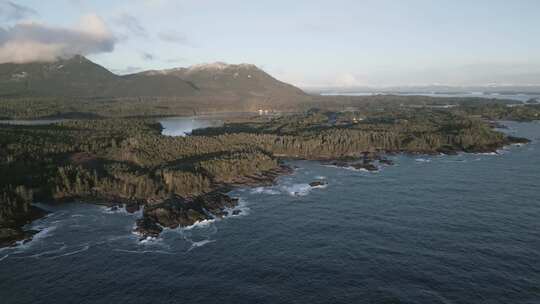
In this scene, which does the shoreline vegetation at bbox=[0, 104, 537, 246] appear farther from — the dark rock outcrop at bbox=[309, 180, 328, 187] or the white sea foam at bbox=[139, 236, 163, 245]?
the dark rock outcrop at bbox=[309, 180, 328, 187]

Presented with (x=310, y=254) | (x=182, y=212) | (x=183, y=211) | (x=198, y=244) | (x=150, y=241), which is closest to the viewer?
(x=310, y=254)

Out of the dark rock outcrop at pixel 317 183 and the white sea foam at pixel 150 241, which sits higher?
the dark rock outcrop at pixel 317 183

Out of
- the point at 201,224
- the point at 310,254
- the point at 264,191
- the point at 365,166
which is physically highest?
the point at 365,166

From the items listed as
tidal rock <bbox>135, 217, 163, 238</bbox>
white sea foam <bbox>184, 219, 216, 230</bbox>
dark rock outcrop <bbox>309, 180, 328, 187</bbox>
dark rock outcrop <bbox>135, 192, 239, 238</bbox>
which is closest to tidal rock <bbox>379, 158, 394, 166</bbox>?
dark rock outcrop <bbox>309, 180, 328, 187</bbox>

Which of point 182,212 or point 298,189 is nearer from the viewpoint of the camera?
point 182,212

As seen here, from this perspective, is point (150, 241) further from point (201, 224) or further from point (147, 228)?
point (201, 224)

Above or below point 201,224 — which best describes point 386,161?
above

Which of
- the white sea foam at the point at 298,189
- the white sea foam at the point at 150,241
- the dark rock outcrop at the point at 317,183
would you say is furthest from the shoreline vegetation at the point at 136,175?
the dark rock outcrop at the point at 317,183

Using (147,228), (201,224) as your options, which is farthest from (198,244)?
(147,228)

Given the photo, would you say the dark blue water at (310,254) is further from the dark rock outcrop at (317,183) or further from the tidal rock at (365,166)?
A: the tidal rock at (365,166)
